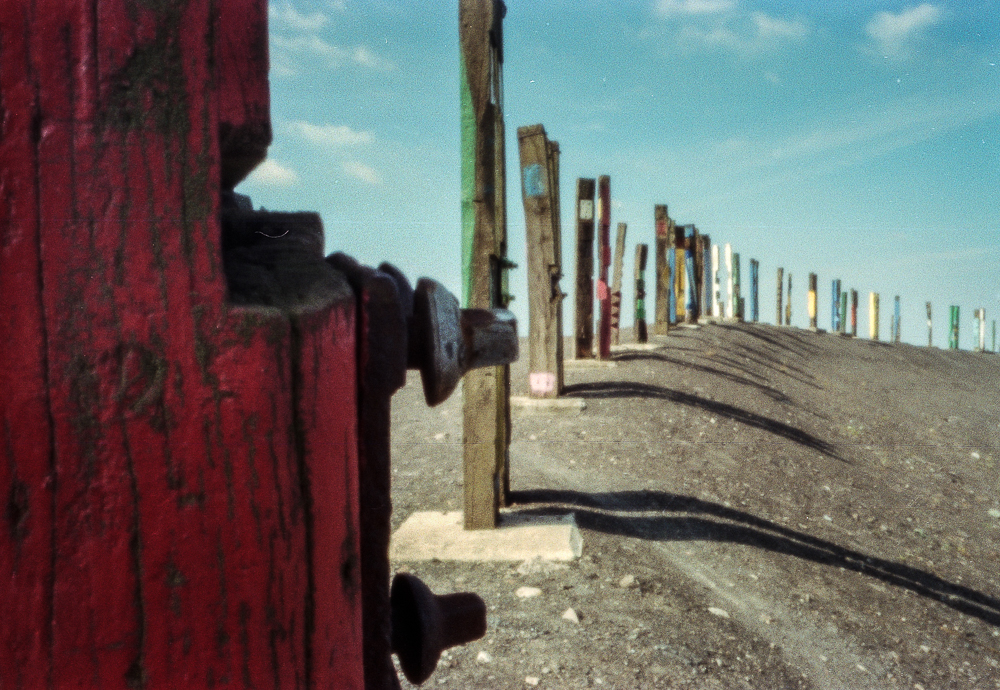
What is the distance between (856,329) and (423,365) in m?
29.2

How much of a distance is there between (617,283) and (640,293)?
1.67ft

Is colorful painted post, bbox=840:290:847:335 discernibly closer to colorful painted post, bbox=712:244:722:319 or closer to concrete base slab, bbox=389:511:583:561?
colorful painted post, bbox=712:244:722:319

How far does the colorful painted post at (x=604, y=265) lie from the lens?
988 cm

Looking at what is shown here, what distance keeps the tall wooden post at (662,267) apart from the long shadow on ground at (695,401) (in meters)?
5.13

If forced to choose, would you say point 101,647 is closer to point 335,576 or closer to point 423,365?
point 335,576

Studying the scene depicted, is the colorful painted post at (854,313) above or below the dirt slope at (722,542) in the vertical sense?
above

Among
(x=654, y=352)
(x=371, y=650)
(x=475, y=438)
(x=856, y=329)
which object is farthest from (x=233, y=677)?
(x=856, y=329)

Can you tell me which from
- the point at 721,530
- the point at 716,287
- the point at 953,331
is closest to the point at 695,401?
the point at 721,530

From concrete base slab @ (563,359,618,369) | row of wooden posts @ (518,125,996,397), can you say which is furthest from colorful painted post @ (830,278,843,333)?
concrete base slab @ (563,359,618,369)

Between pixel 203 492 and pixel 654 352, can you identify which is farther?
pixel 654 352

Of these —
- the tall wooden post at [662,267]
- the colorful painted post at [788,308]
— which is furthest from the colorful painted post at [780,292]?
the tall wooden post at [662,267]

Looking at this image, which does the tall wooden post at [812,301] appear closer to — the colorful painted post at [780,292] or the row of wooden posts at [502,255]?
the colorful painted post at [780,292]

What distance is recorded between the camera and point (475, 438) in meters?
4.23

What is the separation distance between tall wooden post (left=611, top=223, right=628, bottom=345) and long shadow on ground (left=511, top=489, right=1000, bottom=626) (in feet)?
23.4
